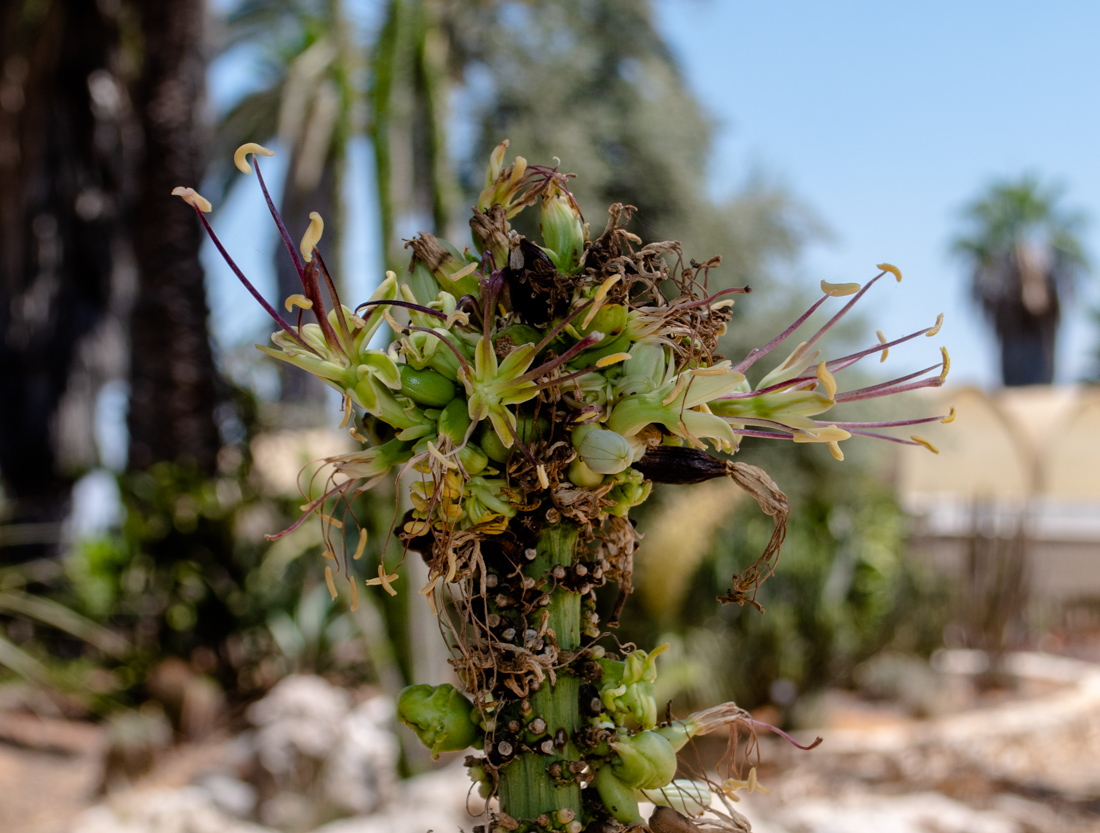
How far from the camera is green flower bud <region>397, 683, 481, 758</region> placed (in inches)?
30.8

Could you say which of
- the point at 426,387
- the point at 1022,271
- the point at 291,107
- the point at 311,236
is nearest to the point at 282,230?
the point at 311,236

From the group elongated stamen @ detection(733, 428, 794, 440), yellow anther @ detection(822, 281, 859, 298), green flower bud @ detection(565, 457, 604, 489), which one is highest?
yellow anther @ detection(822, 281, 859, 298)

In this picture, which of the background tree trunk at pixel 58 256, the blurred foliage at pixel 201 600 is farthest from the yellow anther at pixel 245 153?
the background tree trunk at pixel 58 256

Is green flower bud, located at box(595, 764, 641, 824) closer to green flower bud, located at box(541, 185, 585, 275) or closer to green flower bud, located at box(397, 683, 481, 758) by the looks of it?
green flower bud, located at box(397, 683, 481, 758)

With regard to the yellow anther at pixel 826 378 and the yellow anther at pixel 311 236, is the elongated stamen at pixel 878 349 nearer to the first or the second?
the yellow anther at pixel 826 378

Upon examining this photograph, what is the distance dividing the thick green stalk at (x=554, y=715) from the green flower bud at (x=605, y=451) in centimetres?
8

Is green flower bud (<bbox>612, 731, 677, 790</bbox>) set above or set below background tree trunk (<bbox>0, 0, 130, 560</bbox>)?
below

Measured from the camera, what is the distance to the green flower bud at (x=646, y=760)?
748mm

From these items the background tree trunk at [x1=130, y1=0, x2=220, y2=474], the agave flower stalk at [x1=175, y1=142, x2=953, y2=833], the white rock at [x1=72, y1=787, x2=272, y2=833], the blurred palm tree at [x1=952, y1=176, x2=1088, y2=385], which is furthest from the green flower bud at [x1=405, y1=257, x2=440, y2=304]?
the blurred palm tree at [x1=952, y1=176, x2=1088, y2=385]

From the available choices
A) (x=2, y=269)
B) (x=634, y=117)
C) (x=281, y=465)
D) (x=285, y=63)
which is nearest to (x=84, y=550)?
(x=281, y=465)

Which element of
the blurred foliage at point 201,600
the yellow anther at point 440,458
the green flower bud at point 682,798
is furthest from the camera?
the blurred foliage at point 201,600

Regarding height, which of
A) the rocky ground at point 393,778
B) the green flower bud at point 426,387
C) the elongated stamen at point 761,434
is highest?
the green flower bud at point 426,387

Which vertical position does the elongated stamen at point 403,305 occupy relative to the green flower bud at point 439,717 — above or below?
above

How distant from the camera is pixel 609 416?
2.57 ft
